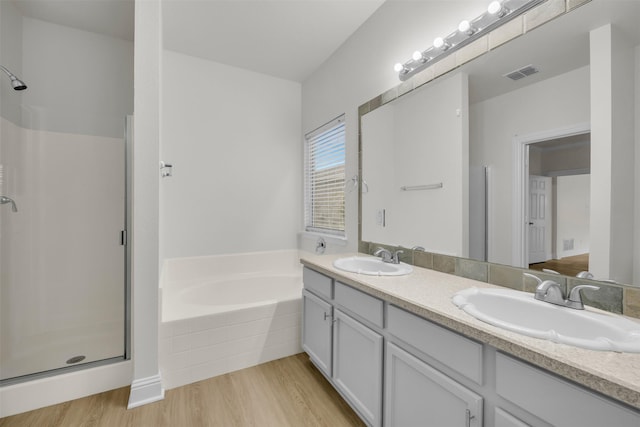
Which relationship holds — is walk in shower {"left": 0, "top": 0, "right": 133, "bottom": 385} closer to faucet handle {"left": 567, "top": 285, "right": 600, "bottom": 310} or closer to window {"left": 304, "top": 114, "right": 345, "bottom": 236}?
window {"left": 304, "top": 114, "right": 345, "bottom": 236}

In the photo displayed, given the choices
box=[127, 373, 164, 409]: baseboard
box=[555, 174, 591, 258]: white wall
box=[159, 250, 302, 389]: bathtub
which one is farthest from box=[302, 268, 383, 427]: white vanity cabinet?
box=[127, 373, 164, 409]: baseboard

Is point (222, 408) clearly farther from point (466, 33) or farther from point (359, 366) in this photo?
point (466, 33)

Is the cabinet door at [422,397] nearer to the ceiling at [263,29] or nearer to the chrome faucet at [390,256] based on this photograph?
the chrome faucet at [390,256]

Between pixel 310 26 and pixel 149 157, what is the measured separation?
1.75 metres

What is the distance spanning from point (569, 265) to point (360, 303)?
89 centimetres

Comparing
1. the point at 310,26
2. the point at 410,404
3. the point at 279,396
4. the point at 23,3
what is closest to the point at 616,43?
the point at 410,404

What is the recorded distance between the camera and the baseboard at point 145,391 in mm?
1682

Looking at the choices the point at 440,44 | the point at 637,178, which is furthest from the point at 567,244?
the point at 440,44

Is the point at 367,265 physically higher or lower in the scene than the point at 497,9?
lower

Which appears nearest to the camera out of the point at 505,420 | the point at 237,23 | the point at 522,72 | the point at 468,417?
the point at 505,420

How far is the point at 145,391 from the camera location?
5.60 feet

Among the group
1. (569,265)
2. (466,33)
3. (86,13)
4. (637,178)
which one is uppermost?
(86,13)

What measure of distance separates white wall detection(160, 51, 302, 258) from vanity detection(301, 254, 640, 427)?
161cm

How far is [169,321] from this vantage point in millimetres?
1854
